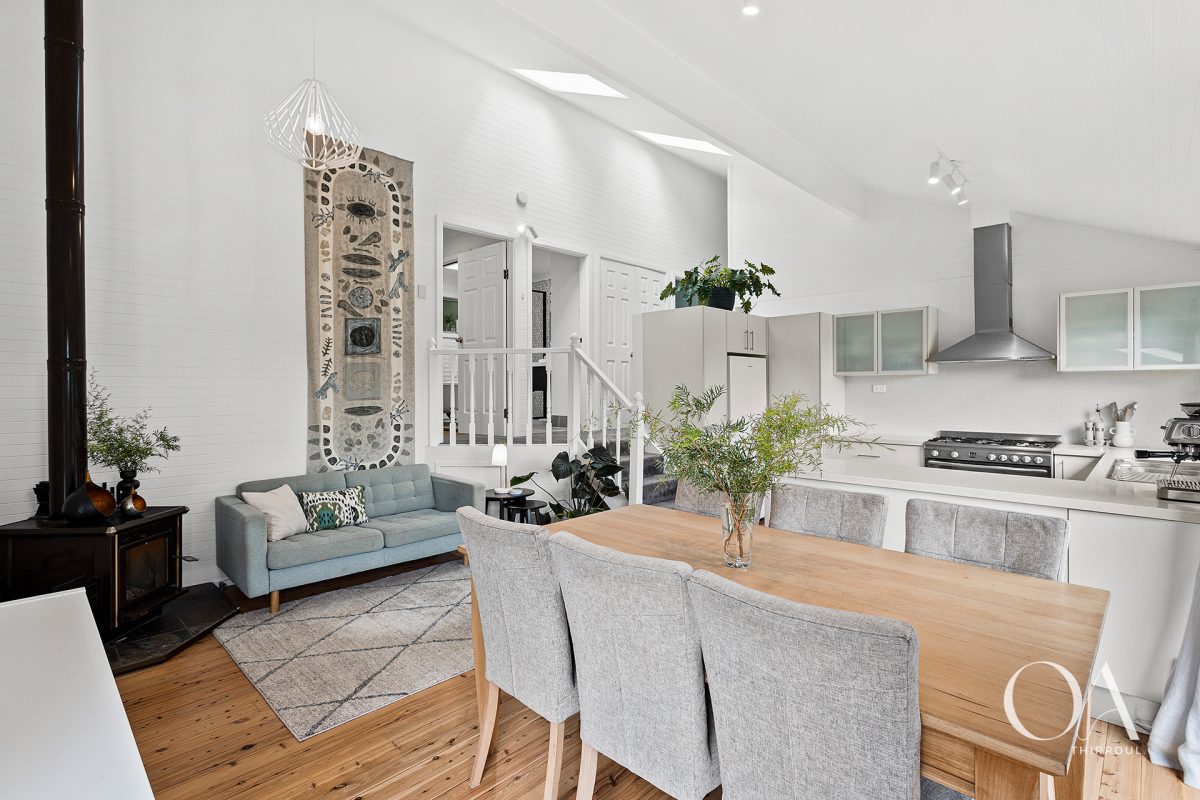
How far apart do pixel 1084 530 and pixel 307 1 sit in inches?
226

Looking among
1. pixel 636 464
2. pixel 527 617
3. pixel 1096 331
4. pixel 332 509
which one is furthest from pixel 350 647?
pixel 1096 331

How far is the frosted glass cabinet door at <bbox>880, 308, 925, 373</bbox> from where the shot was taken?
5.37 meters

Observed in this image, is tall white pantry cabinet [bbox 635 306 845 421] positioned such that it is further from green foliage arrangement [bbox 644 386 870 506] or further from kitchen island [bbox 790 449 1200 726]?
green foliage arrangement [bbox 644 386 870 506]

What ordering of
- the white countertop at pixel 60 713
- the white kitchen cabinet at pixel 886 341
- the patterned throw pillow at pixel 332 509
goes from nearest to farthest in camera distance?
the white countertop at pixel 60 713, the patterned throw pillow at pixel 332 509, the white kitchen cabinet at pixel 886 341

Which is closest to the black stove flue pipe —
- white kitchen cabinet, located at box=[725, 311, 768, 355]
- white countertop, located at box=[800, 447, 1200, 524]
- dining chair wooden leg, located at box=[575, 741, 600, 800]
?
dining chair wooden leg, located at box=[575, 741, 600, 800]

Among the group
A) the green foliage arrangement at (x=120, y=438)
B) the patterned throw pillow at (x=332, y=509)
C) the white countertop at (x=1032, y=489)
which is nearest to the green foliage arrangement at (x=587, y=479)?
the patterned throw pillow at (x=332, y=509)

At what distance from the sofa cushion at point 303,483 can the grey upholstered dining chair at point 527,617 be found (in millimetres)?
2725

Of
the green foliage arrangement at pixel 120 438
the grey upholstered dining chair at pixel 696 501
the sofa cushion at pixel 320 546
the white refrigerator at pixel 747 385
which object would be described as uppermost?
the white refrigerator at pixel 747 385

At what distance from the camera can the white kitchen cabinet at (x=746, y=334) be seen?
526cm

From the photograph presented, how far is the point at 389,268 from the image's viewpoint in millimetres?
4805

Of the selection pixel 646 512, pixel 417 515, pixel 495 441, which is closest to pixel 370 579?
pixel 417 515

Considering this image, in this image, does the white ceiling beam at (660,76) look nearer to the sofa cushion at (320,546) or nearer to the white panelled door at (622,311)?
the white panelled door at (622,311)

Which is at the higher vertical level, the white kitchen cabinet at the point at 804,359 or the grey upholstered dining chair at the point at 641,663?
the white kitchen cabinet at the point at 804,359

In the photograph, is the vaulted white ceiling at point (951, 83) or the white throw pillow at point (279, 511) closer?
the vaulted white ceiling at point (951, 83)
